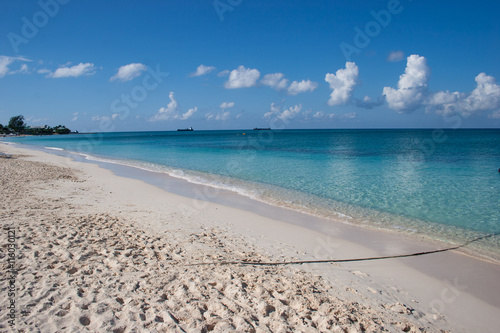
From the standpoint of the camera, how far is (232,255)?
Result: 6.31m

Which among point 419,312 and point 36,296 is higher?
point 36,296

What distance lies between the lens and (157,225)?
835 centimetres

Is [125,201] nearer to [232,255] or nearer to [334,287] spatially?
[232,255]

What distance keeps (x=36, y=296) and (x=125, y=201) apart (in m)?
7.59

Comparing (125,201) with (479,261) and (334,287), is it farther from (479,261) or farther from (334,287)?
(479,261)

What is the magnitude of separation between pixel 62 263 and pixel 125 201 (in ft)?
21.1

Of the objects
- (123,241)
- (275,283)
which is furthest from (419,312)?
(123,241)

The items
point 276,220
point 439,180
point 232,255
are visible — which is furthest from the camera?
point 439,180

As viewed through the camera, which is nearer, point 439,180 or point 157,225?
point 157,225

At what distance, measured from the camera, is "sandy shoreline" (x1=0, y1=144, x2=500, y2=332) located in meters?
3.94

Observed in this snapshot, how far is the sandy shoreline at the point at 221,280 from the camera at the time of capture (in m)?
3.94

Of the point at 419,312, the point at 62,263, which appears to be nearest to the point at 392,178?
the point at 419,312

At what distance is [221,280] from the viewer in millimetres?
5047

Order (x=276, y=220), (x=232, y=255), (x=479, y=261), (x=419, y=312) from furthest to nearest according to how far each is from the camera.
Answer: (x=276, y=220), (x=479, y=261), (x=232, y=255), (x=419, y=312)
